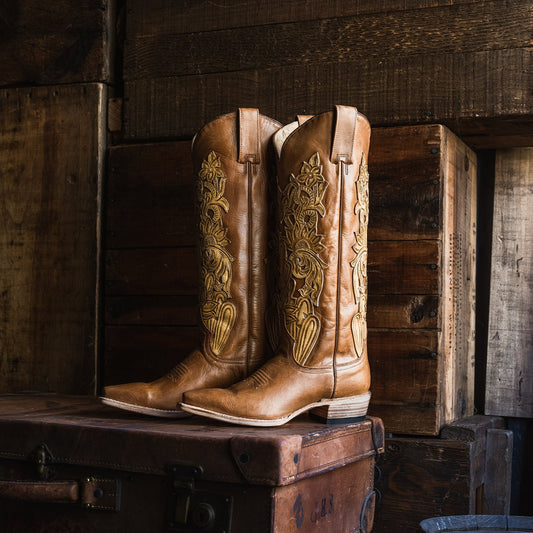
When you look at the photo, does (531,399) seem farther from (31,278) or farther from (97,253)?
(31,278)

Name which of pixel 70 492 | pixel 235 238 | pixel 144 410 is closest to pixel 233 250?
pixel 235 238

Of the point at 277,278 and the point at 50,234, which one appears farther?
the point at 50,234

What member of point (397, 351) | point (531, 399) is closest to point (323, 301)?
point (397, 351)

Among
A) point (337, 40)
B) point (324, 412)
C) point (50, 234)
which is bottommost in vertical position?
point (324, 412)

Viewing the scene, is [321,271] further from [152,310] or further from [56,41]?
[56,41]

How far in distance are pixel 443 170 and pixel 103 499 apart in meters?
1.20

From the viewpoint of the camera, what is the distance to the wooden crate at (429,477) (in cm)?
203

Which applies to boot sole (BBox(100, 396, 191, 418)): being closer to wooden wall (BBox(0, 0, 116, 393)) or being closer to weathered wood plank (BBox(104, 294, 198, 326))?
weathered wood plank (BBox(104, 294, 198, 326))

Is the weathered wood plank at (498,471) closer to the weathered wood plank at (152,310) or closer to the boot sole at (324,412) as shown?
the boot sole at (324,412)

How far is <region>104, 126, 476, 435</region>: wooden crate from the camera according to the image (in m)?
2.09

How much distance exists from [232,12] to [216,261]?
907 millimetres

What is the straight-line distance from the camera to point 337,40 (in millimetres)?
2223

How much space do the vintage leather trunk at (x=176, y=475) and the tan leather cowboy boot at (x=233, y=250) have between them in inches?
6.9

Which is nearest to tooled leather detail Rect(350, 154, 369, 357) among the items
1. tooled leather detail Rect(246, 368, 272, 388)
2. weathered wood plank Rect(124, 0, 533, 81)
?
tooled leather detail Rect(246, 368, 272, 388)
